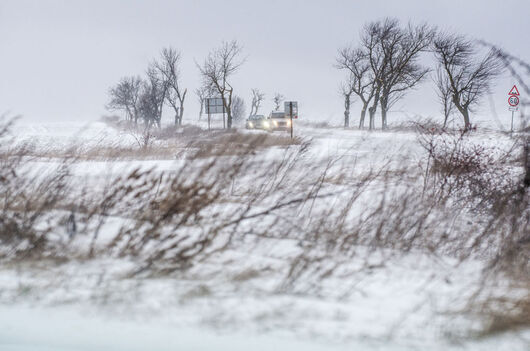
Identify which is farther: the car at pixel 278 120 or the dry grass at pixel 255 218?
the car at pixel 278 120

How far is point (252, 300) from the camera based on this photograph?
2.48 meters

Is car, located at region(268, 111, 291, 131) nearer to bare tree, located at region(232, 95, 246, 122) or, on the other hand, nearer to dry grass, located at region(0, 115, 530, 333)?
dry grass, located at region(0, 115, 530, 333)

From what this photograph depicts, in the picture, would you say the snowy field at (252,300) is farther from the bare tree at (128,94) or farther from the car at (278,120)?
the bare tree at (128,94)

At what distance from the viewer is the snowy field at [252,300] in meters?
2.10

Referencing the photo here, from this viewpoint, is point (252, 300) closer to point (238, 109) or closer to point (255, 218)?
point (255, 218)

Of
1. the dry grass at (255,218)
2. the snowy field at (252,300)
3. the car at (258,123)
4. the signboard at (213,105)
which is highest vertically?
the signboard at (213,105)

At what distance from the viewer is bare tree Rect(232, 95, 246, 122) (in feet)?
210

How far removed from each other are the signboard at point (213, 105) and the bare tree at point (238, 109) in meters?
41.9

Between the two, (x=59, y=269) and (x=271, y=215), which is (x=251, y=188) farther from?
(x=59, y=269)

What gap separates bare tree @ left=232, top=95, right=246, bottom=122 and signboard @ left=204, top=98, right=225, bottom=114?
137ft

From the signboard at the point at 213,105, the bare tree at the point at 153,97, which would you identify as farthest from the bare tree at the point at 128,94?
the signboard at the point at 213,105

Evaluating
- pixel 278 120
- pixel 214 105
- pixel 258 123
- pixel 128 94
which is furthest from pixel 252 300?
pixel 128 94

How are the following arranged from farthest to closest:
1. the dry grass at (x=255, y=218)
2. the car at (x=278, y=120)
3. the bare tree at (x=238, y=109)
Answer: the bare tree at (x=238, y=109) < the car at (x=278, y=120) < the dry grass at (x=255, y=218)

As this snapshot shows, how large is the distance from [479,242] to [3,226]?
4.06 m
